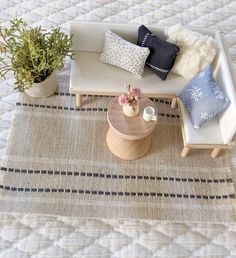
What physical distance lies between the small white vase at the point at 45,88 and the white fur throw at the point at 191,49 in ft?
2.08

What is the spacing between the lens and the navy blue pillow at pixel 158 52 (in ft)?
5.42

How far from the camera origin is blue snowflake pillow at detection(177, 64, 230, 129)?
61.9 inches

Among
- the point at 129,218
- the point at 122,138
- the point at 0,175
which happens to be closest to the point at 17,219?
the point at 0,175

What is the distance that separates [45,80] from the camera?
5.74 feet

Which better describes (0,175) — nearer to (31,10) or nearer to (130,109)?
(130,109)

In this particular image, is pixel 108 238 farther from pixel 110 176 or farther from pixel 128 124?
pixel 128 124

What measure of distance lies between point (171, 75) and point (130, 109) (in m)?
0.36

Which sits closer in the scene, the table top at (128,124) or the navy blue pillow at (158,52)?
the table top at (128,124)

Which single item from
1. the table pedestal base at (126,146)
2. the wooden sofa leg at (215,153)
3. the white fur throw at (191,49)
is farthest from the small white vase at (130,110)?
the wooden sofa leg at (215,153)

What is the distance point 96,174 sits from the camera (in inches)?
65.7

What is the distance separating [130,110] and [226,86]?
1.53 ft

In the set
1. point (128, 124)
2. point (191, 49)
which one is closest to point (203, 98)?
point (191, 49)

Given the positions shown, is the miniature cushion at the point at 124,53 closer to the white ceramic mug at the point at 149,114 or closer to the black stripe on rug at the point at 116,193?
the white ceramic mug at the point at 149,114

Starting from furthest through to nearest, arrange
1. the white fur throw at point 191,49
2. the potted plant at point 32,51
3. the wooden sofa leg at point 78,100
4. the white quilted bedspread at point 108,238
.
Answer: the wooden sofa leg at point 78,100 < the white fur throw at point 191,49 < the potted plant at point 32,51 < the white quilted bedspread at point 108,238
